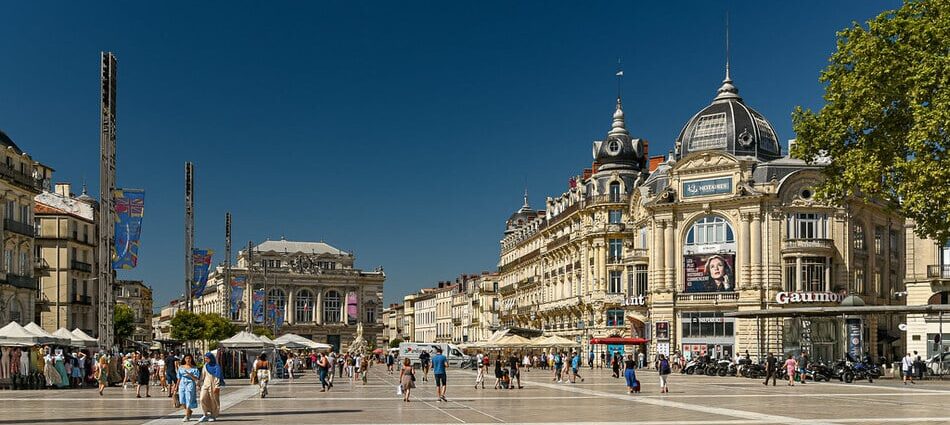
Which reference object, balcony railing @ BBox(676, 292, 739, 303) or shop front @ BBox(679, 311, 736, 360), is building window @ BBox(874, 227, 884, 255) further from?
shop front @ BBox(679, 311, 736, 360)

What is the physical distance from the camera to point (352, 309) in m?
172

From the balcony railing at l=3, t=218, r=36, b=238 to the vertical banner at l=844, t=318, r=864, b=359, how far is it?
43522 millimetres

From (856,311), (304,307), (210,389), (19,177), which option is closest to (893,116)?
(856,311)

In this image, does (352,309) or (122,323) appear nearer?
(122,323)

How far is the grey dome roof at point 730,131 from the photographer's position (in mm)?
80000

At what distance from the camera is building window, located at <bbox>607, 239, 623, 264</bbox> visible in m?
89.6

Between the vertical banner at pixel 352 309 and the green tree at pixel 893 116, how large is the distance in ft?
432

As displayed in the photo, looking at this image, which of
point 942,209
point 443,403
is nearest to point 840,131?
point 942,209

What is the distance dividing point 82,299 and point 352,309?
9134 centimetres

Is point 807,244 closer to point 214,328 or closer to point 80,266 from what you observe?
point 214,328

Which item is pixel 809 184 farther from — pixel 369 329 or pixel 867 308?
pixel 369 329

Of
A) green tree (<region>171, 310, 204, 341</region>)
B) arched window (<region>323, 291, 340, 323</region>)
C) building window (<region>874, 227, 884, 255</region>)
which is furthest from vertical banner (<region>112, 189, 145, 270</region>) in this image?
arched window (<region>323, 291, 340, 323</region>)

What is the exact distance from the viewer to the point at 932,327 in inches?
2537

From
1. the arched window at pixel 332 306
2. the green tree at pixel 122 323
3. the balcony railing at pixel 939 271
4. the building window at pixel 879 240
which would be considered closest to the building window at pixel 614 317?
the building window at pixel 879 240
